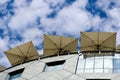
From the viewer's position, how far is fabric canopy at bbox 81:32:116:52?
2861cm

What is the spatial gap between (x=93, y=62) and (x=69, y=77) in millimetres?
2864

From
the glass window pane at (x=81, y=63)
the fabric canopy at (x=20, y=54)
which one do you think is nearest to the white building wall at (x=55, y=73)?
the glass window pane at (x=81, y=63)

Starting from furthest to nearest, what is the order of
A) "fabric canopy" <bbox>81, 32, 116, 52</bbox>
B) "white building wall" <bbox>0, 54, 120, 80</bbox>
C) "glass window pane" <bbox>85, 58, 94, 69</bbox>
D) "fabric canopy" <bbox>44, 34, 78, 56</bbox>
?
"fabric canopy" <bbox>44, 34, 78, 56</bbox>, "fabric canopy" <bbox>81, 32, 116, 52</bbox>, "glass window pane" <bbox>85, 58, 94, 69</bbox>, "white building wall" <bbox>0, 54, 120, 80</bbox>

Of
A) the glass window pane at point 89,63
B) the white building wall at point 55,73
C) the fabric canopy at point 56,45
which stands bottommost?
the white building wall at point 55,73

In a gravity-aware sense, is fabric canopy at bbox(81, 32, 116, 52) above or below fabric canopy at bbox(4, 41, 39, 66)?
above

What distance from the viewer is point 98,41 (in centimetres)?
2886

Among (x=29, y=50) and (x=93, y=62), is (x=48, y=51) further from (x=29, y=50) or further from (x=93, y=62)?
(x=93, y=62)

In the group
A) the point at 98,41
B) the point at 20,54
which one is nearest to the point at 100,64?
the point at 98,41

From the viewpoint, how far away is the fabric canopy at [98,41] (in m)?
28.6

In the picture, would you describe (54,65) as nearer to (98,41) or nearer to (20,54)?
(98,41)

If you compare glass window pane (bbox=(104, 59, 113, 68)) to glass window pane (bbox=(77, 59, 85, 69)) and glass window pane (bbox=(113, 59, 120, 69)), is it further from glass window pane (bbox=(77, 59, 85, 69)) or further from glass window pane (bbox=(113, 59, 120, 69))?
glass window pane (bbox=(77, 59, 85, 69))

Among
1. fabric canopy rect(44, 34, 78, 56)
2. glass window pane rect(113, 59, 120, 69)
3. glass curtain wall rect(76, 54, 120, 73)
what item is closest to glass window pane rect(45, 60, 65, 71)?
glass curtain wall rect(76, 54, 120, 73)

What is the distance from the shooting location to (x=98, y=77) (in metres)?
22.4

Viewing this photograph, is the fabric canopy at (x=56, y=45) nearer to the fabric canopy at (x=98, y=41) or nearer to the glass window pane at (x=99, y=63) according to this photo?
the fabric canopy at (x=98, y=41)
